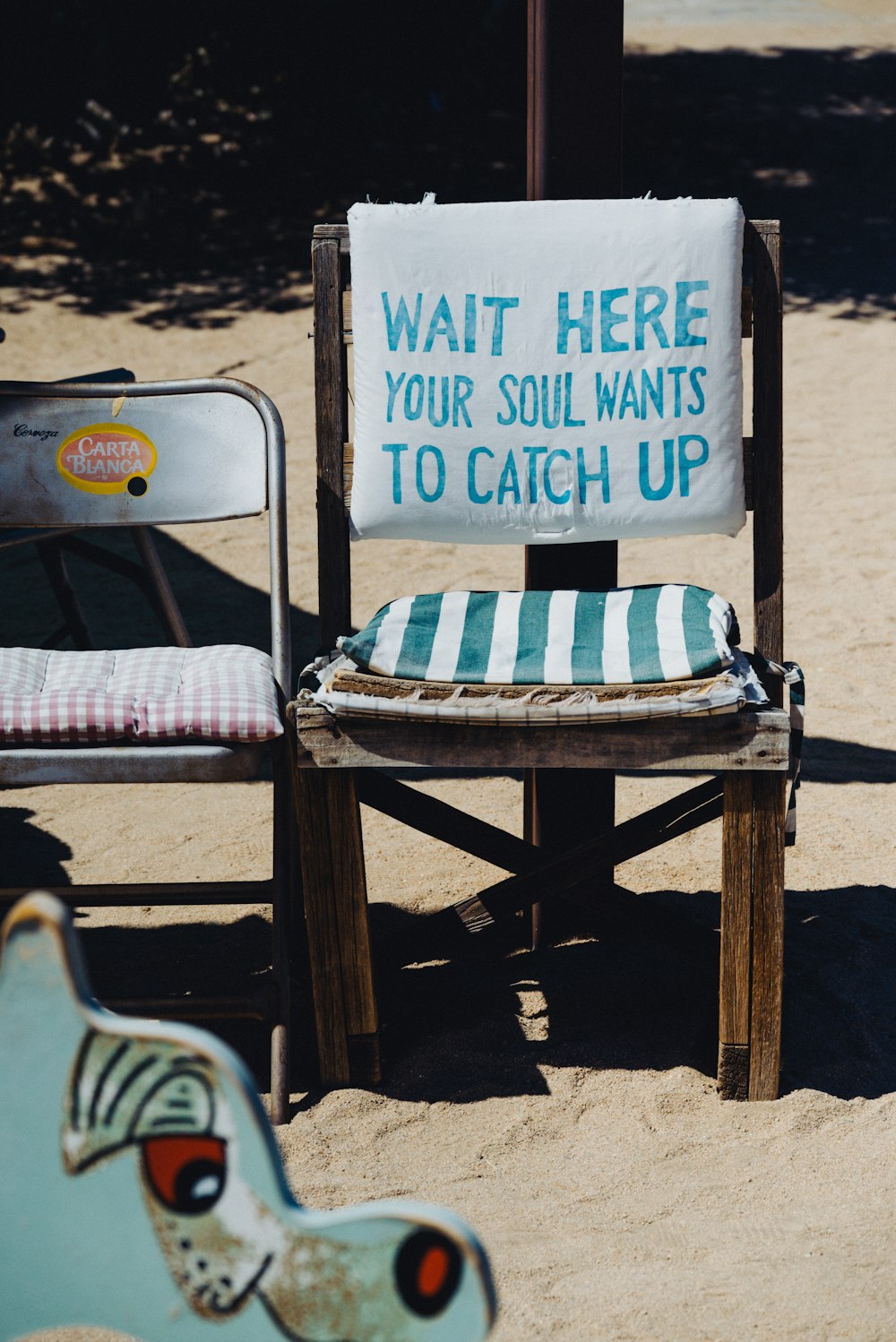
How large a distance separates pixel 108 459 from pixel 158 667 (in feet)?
1.91

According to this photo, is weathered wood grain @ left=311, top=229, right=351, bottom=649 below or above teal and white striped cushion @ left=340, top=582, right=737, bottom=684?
above

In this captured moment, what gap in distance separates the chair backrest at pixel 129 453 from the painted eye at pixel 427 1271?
75.9 inches

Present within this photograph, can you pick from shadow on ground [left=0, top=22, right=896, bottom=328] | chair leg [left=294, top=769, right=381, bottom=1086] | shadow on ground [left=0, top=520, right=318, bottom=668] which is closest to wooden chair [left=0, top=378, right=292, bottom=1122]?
chair leg [left=294, top=769, right=381, bottom=1086]

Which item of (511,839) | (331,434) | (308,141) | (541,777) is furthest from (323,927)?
(308,141)

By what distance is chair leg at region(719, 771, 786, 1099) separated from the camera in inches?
99.8

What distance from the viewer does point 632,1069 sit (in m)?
2.80

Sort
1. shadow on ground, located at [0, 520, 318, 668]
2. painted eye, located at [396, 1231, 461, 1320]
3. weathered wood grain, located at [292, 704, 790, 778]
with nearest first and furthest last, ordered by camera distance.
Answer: painted eye, located at [396, 1231, 461, 1320] < weathered wood grain, located at [292, 704, 790, 778] < shadow on ground, located at [0, 520, 318, 668]

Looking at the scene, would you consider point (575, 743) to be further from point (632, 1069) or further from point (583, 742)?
point (632, 1069)

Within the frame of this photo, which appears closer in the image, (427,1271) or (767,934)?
(427,1271)

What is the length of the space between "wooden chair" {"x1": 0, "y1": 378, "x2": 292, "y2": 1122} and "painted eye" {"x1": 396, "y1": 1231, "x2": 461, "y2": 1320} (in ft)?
4.33

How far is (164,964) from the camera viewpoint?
325 cm

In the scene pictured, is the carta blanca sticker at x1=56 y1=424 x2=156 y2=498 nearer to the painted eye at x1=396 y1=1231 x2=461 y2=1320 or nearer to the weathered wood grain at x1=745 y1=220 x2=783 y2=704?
the weathered wood grain at x1=745 y1=220 x2=783 y2=704

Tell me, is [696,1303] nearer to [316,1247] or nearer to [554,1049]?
[554,1049]

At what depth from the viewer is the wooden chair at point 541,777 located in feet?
8.16
